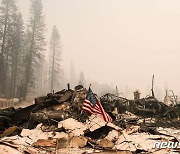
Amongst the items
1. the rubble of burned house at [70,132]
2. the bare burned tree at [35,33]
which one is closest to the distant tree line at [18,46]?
the bare burned tree at [35,33]

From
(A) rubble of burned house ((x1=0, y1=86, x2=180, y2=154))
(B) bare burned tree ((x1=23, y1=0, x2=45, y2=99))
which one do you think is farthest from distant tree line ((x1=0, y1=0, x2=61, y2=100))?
(A) rubble of burned house ((x1=0, y1=86, x2=180, y2=154))

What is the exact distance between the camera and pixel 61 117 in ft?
32.5

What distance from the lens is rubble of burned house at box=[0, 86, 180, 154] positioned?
7.80 metres

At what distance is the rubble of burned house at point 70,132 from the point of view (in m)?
7.80

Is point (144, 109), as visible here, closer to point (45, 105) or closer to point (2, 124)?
point (45, 105)

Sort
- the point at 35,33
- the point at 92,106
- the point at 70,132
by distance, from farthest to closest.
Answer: the point at 35,33, the point at 92,106, the point at 70,132

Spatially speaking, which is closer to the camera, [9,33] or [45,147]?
[45,147]

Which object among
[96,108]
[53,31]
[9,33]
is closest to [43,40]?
[9,33]

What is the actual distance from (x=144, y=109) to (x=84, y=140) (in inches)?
291

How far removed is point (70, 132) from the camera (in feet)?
28.6

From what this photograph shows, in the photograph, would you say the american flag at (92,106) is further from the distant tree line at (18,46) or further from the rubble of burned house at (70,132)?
the distant tree line at (18,46)

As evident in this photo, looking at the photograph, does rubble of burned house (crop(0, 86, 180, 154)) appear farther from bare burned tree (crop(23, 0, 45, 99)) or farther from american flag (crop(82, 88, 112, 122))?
bare burned tree (crop(23, 0, 45, 99))

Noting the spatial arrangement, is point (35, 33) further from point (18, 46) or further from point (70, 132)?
point (70, 132)

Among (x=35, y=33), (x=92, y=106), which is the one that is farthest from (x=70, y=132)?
(x=35, y=33)
